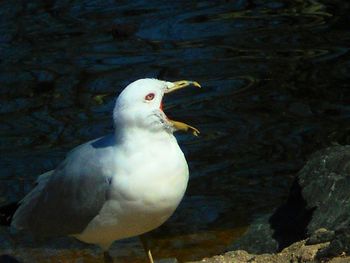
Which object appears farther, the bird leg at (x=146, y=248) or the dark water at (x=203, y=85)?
the dark water at (x=203, y=85)

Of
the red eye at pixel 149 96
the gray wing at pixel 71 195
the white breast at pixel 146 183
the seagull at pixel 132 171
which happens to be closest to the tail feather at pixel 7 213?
the gray wing at pixel 71 195

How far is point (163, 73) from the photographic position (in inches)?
410

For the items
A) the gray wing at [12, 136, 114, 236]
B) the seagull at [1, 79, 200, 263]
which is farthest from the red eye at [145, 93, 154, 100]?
the gray wing at [12, 136, 114, 236]

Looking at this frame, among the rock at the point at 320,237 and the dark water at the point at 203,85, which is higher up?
the rock at the point at 320,237

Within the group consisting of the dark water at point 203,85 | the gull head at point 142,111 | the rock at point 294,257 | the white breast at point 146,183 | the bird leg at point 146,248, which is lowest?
the dark water at point 203,85

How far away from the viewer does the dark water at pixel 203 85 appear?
322 inches

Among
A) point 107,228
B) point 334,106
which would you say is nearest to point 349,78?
point 334,106

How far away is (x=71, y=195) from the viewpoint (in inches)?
232

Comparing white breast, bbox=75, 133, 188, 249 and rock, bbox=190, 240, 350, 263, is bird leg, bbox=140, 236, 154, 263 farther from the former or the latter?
white breast, bbox=75, 133, 188, 249

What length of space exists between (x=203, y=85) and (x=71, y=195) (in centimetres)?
431

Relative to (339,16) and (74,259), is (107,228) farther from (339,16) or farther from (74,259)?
(339,16)

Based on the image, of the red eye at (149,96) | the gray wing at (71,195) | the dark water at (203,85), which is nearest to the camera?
the red eye at (149,96)

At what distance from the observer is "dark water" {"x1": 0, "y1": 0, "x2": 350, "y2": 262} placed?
8.18 metres

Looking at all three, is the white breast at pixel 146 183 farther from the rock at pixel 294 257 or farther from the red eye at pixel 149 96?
the rock at pixel 294 257
